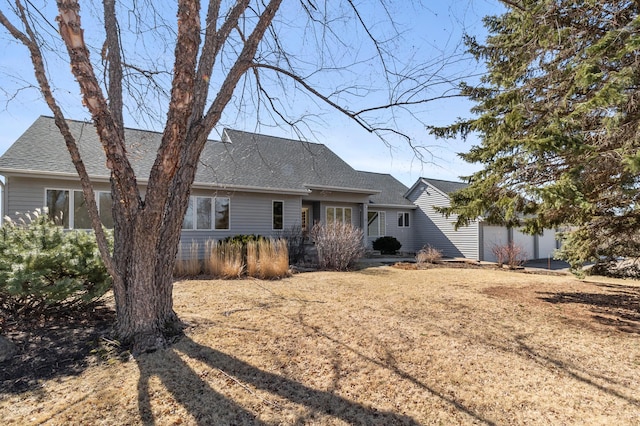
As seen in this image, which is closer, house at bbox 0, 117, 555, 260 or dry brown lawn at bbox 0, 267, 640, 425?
dry brown lawn at bbox 0, 267, 640, 425

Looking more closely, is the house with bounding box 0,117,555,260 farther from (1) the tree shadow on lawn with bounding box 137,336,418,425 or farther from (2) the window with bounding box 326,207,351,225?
(1) the tree shadow on lawn with bounding box 137,336,418,425

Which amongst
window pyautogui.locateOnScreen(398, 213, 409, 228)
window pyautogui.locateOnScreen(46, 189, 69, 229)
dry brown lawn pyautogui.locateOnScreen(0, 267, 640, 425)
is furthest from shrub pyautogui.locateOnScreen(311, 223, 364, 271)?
window pyautogui.locateOnScreen(398, 213, 409, 228)

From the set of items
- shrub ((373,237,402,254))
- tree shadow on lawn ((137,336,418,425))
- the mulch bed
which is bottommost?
tree shadow on lawn ((137,336,418,425))

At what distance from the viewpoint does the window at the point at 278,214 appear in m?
14.6

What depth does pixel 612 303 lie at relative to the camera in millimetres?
7188

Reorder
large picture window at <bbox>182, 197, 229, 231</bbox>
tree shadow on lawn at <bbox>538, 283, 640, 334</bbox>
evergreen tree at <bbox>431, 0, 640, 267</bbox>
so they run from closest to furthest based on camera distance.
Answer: evergreen tree at <bbox>431, 0, 640, 267</bbox>, tree shadow on lawn at <bbox>538, 283, 640, 334</bbox>, large picture window at <bbox>182, 197, 229, 231</bbox>

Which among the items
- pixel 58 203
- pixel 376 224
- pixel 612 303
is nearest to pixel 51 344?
pixel 58 203

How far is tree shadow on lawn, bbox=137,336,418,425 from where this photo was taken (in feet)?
8.75

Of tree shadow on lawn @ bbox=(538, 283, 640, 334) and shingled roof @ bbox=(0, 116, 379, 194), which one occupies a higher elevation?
shingled roof @ bbox=(0, 116, 379, 194)

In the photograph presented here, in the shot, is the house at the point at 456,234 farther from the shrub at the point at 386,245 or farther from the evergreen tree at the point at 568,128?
the evergreen tree at the point at 568,128

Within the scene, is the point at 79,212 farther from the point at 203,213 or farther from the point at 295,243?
the point at 295,243

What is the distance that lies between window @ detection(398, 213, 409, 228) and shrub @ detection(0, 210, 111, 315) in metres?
17.5

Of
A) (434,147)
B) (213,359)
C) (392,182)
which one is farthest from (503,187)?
(392,182)

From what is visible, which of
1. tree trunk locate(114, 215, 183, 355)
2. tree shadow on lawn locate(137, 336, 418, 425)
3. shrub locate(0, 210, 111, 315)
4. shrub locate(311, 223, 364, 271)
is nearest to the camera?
tree shadow on lawn locate(137, 336, 418, 425)
